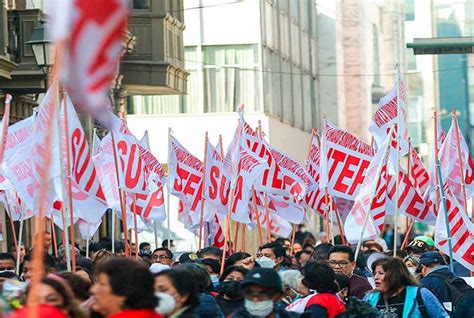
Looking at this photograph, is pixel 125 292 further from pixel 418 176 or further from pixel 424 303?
pixel 418 176

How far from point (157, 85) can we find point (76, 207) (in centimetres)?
1678

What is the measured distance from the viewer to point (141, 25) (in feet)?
121

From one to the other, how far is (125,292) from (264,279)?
1778 mm

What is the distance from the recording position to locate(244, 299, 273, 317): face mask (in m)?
10.0

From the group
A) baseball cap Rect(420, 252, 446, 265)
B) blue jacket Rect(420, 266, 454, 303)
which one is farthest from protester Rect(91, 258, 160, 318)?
baseball cap Rect(420, 252, 446, 265)

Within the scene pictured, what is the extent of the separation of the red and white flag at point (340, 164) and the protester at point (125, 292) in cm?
1354

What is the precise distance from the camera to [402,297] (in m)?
12.4

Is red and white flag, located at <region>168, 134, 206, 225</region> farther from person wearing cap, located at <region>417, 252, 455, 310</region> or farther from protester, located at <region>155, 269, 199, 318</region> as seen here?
protester, located at <region>155, 269, 199, 318</region>

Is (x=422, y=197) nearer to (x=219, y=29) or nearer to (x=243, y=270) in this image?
(x=243, y=270)

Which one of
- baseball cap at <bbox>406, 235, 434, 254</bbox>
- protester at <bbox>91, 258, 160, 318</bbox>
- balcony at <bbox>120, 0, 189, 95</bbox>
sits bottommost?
baseball cap at <bbox>406, 235, 434, 254</bbox>

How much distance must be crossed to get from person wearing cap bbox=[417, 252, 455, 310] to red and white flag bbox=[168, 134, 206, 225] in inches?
344

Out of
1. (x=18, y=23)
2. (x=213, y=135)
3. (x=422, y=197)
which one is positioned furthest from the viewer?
(x=213, y=135)

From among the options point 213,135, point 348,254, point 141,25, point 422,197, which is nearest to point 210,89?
point 213,135

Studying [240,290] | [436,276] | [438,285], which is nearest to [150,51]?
[436,276]
